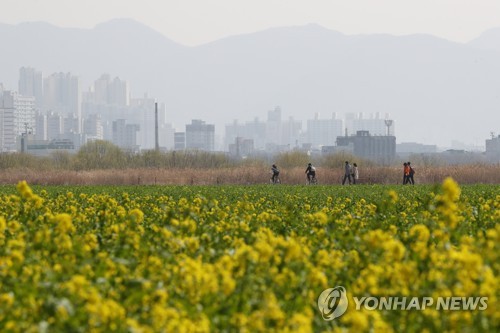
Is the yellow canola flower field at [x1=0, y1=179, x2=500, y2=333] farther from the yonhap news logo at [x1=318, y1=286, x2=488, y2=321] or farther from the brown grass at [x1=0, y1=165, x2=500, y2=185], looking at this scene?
the brown grass at [x1=0, y1=165, x2=500, y2=185]

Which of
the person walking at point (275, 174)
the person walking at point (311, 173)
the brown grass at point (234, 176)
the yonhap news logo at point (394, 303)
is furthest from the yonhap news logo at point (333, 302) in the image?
the brown grass at point (234, 176)

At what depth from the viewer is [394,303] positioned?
716 cm

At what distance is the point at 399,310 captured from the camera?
23.0 ft

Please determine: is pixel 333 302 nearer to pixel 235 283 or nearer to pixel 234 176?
pixel 235 283

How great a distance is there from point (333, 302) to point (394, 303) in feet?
1.67

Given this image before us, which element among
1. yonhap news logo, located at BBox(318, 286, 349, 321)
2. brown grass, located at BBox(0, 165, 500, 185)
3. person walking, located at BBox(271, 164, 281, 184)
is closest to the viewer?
yonhap news logo, located at BBox(318, 286, 349, 321)

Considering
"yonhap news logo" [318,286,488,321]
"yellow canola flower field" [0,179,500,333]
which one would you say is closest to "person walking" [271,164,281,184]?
"yellow canola flower field" [0,179,500,333]

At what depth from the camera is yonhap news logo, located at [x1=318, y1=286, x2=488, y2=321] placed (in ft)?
22.4

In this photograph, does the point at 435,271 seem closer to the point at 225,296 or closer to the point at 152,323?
the point at 225,296

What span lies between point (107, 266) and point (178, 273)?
3.32 feet

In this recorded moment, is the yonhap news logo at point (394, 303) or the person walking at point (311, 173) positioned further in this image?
the person walking at point (311, 173)

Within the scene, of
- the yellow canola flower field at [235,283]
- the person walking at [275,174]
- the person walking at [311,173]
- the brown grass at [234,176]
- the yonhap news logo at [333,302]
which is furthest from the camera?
the brown grass at [234,176]

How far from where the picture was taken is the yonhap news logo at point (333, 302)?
709cm

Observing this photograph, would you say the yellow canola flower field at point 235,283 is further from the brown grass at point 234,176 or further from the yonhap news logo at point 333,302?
the brown grass at point 234,176
